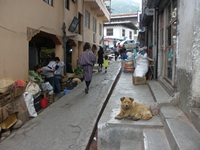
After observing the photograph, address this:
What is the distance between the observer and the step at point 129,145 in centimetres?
370

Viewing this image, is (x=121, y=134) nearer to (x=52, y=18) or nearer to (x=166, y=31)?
(x=166, y=31)

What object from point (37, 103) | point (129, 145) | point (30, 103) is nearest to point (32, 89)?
point (37, 103)

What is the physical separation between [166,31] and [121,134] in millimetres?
4291

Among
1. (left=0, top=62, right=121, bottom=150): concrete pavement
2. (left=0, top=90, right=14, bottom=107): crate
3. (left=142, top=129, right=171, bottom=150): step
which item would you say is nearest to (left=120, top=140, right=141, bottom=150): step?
(left=142, top=129, right=171, bottom=150): step

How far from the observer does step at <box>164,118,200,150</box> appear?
273 centimetres

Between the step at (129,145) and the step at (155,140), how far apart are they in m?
0.29

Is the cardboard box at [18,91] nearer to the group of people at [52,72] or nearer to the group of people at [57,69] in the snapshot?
the group of people at [57,69]

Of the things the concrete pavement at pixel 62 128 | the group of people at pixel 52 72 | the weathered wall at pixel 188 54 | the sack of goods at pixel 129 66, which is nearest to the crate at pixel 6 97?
the concrete pavement at pixel 62 128

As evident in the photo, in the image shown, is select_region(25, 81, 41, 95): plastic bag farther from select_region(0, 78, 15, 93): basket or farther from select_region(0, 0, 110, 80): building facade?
select_region(0, 78, 15, 93): basket

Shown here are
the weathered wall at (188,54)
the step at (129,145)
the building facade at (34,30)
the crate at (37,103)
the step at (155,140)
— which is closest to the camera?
the step at (155,140)

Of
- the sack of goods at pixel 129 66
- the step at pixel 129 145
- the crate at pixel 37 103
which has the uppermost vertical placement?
the sack of goods at pixel 129 66

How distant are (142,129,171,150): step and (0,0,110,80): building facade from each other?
4314 mm

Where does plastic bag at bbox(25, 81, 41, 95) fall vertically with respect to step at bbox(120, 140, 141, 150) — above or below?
above

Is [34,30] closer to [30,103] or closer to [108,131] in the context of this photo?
[30,103]
